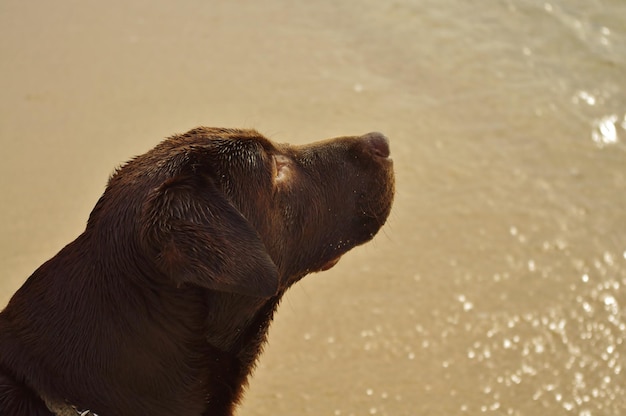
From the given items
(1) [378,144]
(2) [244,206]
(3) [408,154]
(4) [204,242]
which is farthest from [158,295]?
(3) [408,154]

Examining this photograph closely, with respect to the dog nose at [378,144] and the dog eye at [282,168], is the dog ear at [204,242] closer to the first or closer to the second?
the dog eye at [282,168]

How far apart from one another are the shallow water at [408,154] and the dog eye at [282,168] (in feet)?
4.36

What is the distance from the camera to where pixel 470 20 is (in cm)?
688

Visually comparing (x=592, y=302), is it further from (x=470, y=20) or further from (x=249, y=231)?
(x=470, y=20)

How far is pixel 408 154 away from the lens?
5473 millimetres

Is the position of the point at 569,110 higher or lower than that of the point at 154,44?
lower

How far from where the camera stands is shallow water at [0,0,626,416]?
14.0 ft

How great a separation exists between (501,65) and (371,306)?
268 cm

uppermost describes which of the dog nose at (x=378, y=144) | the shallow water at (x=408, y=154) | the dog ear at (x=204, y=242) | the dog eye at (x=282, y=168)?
the dog ear at (x=204, y=242)

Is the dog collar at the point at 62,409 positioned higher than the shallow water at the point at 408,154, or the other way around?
the dog collar at the point at 62,409

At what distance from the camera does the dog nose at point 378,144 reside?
11.8 ft

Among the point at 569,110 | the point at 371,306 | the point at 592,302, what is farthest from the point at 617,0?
the point at 371,306

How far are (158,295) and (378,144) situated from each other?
1258 mm

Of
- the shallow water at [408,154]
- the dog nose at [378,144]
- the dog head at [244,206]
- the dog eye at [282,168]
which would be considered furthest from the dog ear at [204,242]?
the shallow water at [408,154]
